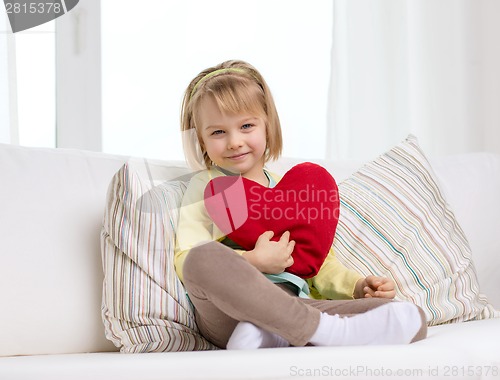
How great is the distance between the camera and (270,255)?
1416 millimetres

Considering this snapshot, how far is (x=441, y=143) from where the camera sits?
285 centimetres

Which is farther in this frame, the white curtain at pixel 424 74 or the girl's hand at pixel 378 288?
the white curtain at pixel 424 74

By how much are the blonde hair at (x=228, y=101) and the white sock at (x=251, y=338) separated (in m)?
0.51

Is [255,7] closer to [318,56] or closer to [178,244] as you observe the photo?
[318,56]

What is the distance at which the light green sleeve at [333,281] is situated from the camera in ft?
5.02

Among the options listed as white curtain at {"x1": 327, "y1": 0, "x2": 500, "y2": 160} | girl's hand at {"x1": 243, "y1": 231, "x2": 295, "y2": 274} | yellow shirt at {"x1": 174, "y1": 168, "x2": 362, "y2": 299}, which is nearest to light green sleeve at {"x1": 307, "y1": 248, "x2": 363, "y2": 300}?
yellow shirt at {"x1": 174, "y1": 168, "x2": 362, "y2": 299}

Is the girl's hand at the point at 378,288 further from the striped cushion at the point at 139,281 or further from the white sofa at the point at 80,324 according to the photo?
the striped cushion at the point at 139,281

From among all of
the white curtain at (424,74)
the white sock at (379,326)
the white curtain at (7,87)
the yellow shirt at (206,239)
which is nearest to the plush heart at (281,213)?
the yellow shirt at (206,239)

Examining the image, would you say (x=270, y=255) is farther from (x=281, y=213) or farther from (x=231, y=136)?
(x=231, y=136)

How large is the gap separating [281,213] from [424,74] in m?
1.53

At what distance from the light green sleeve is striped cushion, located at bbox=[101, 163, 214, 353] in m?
0.28

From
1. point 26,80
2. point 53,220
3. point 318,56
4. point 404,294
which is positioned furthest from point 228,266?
point 318,56

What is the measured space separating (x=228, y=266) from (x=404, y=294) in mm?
613

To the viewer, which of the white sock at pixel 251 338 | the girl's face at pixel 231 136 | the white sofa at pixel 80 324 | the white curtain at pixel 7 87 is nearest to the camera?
the white sofa at pixel 80 324
